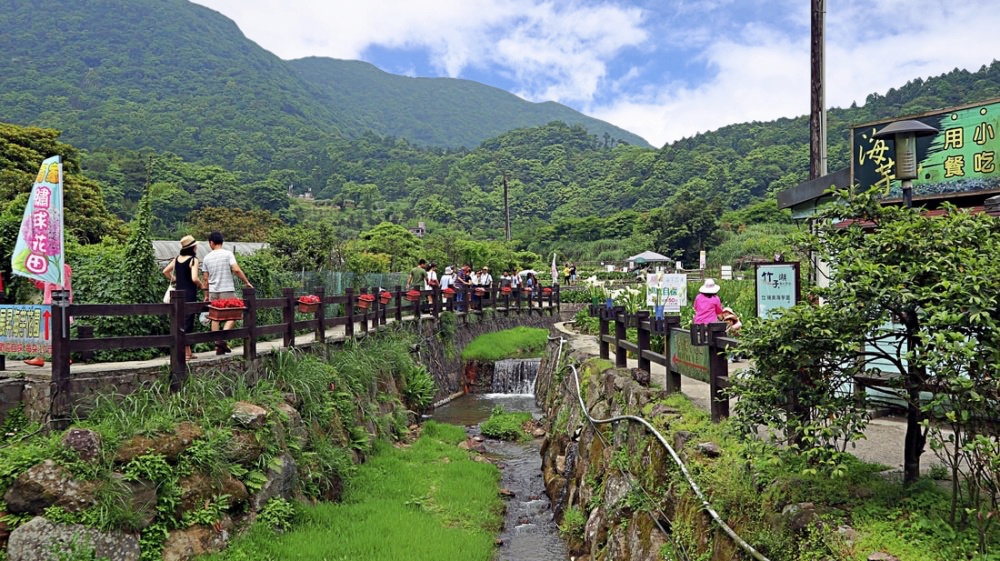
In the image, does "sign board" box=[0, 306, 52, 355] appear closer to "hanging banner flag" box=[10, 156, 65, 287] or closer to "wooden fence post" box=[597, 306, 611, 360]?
"hanging banner flag" box=[10, 156, 65, 287]

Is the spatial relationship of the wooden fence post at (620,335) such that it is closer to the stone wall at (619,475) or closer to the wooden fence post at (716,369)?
the stone wall at (619,475)

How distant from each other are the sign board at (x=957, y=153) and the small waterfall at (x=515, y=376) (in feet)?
40.5

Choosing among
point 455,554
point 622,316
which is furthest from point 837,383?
point 622,316

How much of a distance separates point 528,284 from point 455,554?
23.6 m

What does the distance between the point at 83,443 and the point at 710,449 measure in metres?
5.44

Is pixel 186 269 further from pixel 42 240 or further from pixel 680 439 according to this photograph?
pixel 680 439

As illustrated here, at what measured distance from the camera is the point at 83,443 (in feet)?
19.7

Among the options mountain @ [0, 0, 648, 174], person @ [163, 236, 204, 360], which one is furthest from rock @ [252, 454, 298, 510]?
mountain @ [0, 0, 648, 174]

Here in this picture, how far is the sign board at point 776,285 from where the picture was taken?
8.91 metres

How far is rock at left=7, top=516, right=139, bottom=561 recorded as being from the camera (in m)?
5.50

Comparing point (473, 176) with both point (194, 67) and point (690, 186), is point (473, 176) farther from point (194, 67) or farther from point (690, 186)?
point (194, 67)

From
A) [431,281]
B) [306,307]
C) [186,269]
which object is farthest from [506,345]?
[186,269]

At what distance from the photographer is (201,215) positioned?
156ft

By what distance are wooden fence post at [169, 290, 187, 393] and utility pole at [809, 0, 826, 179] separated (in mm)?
10528
